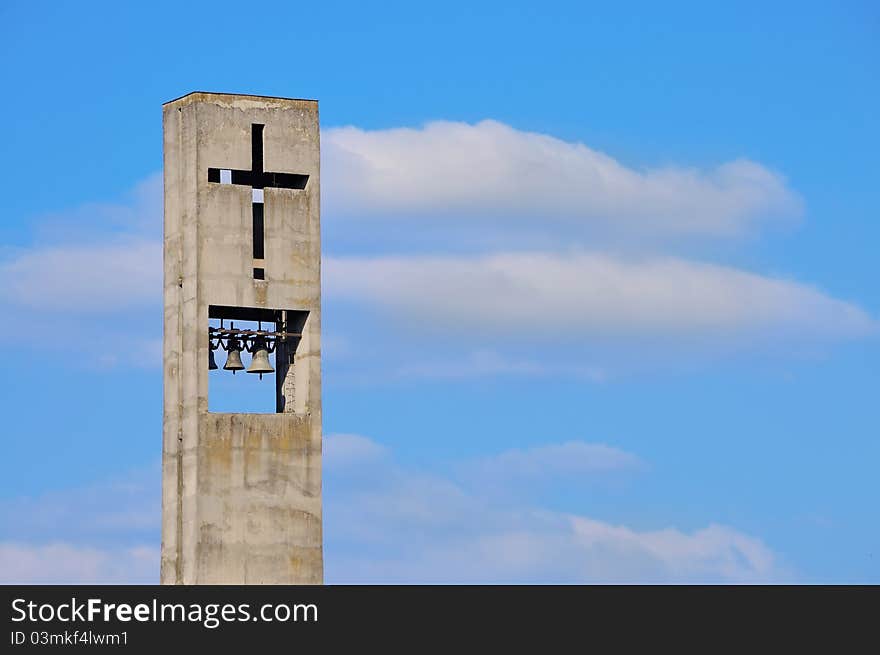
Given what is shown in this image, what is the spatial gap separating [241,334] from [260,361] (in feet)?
2.43

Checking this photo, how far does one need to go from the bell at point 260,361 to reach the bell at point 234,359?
10.8 inches

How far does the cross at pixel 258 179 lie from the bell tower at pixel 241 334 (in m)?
0.02

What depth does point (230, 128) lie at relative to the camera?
6384cm

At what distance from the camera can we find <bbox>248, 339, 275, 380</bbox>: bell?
63812mm

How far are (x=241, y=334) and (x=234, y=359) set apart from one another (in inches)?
23.6

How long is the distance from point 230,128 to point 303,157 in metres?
1.93

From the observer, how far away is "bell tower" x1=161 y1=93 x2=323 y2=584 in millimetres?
62781

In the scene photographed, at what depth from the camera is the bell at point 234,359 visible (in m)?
63.6

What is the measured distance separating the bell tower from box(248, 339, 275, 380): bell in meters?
0.04

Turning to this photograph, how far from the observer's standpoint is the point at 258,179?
64625 mm
